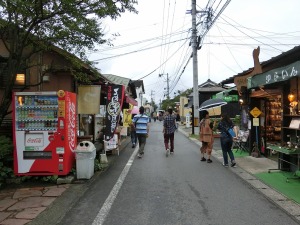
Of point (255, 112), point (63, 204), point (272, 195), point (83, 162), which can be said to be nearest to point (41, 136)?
point (83, 162)

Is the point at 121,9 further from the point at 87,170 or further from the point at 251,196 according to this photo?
the point at 251,196

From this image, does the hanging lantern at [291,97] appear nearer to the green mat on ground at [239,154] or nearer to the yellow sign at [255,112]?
the yellow sign at [255,112]

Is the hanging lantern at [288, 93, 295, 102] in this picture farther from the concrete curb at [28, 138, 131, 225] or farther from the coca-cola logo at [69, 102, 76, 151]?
the coca-cola logo at [69, 102, 76, 151]

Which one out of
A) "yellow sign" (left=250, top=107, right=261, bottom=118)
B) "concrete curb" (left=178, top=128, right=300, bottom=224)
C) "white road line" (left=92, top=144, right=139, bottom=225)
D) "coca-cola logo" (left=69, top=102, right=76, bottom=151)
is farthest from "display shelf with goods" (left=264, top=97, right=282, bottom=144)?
"coca-cola logo" (left=69, top=102, right=76, bottom=151)

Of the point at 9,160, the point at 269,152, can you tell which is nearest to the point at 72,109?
the point at 9,160

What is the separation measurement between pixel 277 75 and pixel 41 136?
6024 millimetres

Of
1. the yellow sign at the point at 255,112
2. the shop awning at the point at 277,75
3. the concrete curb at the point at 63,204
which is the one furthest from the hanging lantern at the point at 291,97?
the concrete curb at the point at 63,204

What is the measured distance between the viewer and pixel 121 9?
8.20 meters

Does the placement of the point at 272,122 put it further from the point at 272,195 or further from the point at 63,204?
the point at 63,204

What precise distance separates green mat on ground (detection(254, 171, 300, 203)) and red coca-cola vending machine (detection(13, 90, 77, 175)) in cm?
515

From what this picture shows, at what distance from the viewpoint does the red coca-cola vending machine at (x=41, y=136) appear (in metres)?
8.20

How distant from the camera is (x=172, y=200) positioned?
668 cm

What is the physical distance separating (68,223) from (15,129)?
3.78 metres

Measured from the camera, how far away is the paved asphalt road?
5.50 meters
